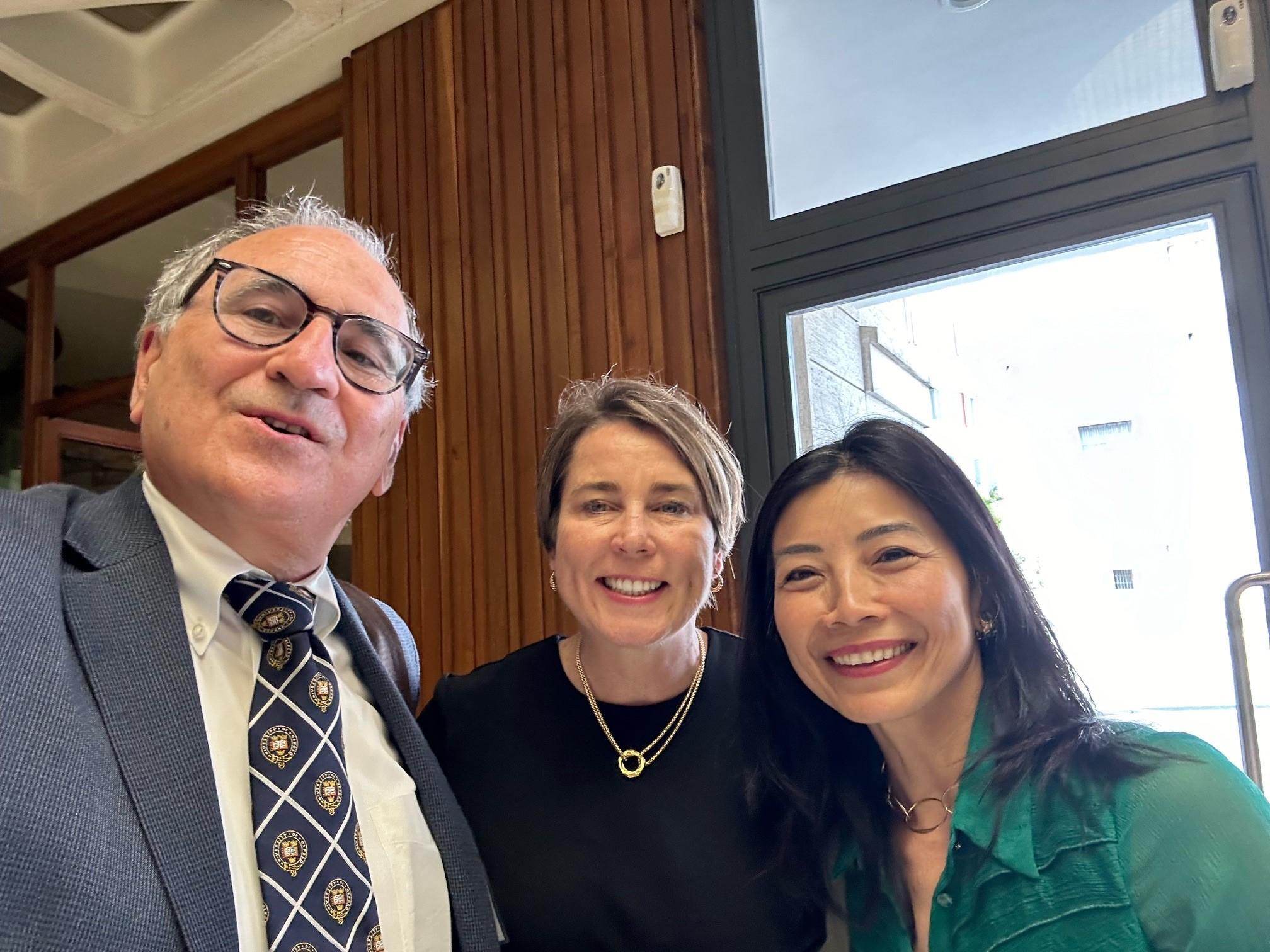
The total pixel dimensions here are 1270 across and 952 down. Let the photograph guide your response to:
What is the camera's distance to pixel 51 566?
1039 mm

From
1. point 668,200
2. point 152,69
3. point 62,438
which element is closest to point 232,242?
point 668,200

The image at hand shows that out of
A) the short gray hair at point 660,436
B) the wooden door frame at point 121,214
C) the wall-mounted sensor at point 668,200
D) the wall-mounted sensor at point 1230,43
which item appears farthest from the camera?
the wooden door frame at point 121,214

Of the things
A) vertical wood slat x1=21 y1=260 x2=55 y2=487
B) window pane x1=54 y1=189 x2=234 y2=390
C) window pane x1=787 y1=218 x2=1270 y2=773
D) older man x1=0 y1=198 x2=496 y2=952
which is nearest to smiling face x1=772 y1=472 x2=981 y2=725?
older man x1=0 y1=198 x2=496 y2=952

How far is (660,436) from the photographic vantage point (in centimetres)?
171

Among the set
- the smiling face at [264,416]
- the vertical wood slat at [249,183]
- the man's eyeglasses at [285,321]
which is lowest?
the smiling face at [264,416]

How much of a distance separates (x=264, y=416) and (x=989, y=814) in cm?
113

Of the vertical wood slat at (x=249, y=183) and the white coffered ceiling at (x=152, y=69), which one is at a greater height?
the white coffered ceiling at (x=152, y=69)

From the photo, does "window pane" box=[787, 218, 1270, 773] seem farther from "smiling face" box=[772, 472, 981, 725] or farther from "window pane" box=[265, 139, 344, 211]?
"window pane" box=[265, 139, 344, 211]

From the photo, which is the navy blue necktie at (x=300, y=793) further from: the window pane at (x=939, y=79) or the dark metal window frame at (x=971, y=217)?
the window pane at (x=939, y=79)

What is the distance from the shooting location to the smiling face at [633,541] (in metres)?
1.62

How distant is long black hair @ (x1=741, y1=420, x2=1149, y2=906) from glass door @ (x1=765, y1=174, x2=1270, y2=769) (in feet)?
2.07

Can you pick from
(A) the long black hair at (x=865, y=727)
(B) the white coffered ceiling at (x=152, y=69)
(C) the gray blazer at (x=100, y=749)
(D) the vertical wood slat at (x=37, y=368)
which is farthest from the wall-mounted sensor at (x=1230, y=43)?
(D) the vertical wood slat at (x=37, y=368)

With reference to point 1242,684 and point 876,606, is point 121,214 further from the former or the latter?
point 1242,684

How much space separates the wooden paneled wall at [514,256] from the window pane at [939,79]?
298 mm
